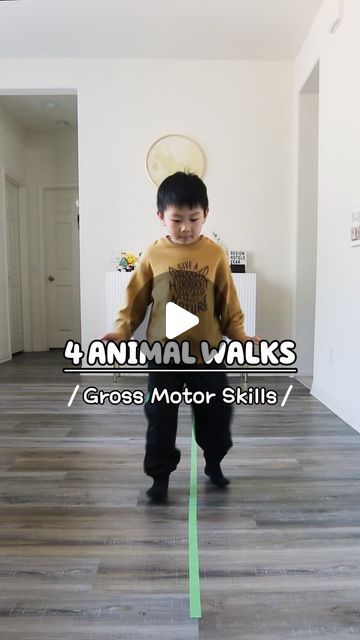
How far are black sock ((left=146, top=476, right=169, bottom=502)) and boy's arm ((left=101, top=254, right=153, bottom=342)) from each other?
67 cm

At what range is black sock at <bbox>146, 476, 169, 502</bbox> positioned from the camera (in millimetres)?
1504

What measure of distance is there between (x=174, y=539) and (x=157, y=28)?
135 inches

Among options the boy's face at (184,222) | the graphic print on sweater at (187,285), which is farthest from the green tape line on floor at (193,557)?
the boy's face at (184,222)

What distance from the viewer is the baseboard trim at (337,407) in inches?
90.7

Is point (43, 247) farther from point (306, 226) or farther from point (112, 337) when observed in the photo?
point (112, 337)

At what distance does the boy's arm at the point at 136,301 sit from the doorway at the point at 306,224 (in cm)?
270

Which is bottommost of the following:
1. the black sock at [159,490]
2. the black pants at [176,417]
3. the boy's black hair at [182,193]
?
the black sock at [159,490]

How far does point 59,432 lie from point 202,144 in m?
2.66

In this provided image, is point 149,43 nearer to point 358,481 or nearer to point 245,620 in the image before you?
point 358,481

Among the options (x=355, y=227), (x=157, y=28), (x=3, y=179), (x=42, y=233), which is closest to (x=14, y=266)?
(x=42, y=233)

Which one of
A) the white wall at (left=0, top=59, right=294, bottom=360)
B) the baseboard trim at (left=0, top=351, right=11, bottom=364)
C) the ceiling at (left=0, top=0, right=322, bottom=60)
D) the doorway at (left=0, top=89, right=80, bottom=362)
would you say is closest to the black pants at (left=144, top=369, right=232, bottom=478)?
the white wall at (left=0, top=59, right=294, bottom=360)

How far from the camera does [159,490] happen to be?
1.52 metres

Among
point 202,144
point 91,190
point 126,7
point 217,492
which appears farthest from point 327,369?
point 126,7

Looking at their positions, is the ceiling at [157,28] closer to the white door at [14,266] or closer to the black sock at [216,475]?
the white door at [14,266]
